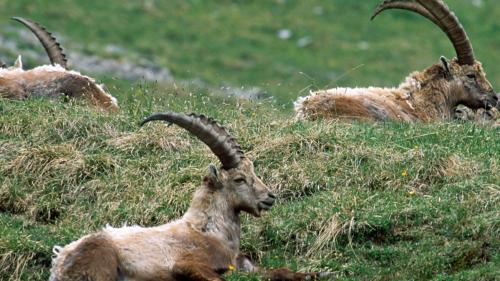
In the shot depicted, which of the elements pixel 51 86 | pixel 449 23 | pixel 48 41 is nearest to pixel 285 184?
pixel 449 23

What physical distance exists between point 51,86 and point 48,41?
185 cm

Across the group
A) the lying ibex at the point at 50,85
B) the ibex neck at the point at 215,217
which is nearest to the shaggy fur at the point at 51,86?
the lying ibex at the point at 50,85

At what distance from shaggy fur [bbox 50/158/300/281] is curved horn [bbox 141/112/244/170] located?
126 mm

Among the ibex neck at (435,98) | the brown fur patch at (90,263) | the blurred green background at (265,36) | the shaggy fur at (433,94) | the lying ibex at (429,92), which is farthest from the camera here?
the blurred green background at (265,36)

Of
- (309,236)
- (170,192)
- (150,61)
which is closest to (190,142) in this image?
(170,192)

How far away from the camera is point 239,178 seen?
37.7 ft

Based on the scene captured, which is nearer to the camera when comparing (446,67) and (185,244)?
(185,244)

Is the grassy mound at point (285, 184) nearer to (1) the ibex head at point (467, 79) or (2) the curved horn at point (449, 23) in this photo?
(2) the curved horn at point (449, 23)

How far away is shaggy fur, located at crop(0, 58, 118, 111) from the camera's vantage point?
16594 millimetres

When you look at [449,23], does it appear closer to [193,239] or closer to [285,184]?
[285,184]

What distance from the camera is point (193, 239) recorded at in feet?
36.6

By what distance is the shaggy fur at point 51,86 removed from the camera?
1659cm

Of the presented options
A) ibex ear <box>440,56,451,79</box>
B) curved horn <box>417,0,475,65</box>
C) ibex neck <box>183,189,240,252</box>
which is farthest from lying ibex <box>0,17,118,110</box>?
ibex neck <box>183,189,240,252</box>

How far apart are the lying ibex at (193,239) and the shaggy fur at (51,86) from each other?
5269 millimetres
